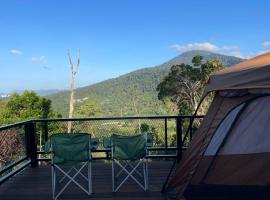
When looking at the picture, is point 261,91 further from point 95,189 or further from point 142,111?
point 142,111

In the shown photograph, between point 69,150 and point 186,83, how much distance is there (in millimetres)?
20528

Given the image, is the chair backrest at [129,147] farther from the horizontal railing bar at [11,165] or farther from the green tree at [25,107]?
the green tree at [25,107]

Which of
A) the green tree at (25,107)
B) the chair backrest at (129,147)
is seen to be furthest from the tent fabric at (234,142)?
the green tree at (25,107)

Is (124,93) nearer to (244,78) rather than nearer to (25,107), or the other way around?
(25,107)

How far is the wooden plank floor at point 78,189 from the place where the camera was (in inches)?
206

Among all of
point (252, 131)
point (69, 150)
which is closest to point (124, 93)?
point (69, 150)

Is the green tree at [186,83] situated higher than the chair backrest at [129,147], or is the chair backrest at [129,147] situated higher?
the green tree at [186,83]

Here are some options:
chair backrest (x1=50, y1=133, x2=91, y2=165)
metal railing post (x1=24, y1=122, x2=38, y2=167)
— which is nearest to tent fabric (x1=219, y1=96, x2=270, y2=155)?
chair backrest (x1=50, y1=133, x2=91, y2=165)

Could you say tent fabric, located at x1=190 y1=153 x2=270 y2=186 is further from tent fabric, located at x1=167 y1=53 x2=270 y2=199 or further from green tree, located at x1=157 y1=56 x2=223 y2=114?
green tree, located at x1=157 y1=56 x2=223 y2=114

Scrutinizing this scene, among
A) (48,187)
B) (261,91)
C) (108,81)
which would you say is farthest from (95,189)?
(108,81)

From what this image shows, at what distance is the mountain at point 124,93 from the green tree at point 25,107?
861cm

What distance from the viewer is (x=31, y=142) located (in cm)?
721

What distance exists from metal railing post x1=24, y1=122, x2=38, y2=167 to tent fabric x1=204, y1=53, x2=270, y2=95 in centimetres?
364

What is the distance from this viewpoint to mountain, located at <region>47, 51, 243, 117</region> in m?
40.0
